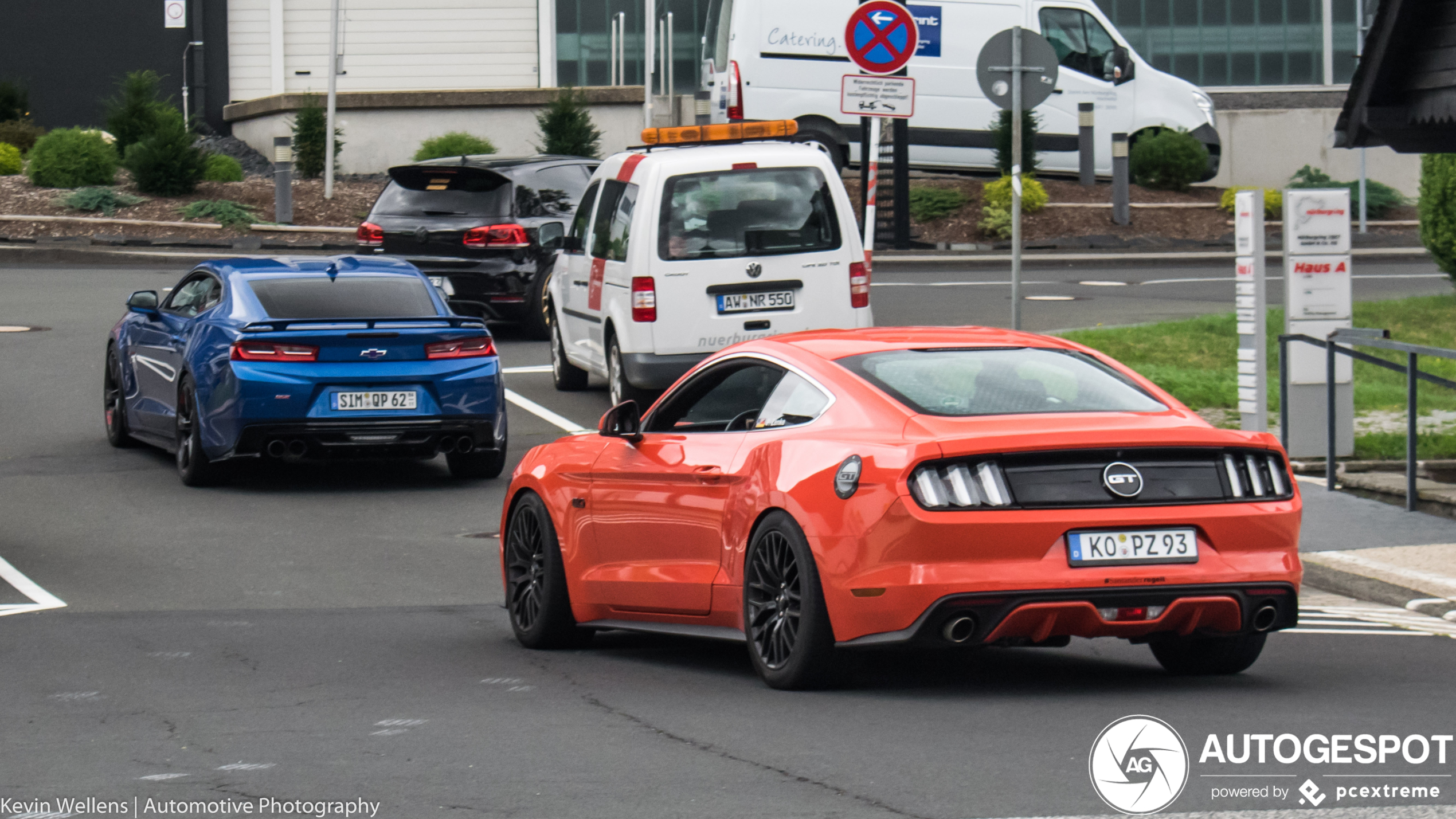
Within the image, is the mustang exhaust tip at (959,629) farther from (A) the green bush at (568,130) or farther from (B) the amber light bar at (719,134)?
(A) the green bush at (568,130)

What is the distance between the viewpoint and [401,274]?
558 inches

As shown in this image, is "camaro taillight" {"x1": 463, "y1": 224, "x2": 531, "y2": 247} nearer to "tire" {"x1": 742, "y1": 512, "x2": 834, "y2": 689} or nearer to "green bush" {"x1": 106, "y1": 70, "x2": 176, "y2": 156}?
"tire" {"x1": 742, "y1": 512, "x2": 834, "y2": 689}

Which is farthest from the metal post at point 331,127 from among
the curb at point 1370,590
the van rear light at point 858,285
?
the curb at point 1370,590

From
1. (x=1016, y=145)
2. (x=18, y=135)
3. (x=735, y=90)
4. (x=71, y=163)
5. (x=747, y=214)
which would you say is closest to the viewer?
(x=1016, y=145)

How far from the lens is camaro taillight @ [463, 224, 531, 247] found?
1956 cm

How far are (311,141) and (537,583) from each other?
90.6ft

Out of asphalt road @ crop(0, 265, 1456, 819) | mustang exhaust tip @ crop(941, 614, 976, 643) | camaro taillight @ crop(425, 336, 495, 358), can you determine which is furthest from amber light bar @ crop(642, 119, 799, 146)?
mustang exhaust tip @ crop(941, 614, 976, 643)

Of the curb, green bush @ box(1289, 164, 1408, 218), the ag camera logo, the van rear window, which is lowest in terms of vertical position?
the curb

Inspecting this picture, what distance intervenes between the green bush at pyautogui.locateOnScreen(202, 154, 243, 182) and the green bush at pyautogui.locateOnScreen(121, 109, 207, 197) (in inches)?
56.7

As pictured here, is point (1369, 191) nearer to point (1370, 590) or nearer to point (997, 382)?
point (1370, 590)

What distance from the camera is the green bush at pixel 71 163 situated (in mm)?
31812

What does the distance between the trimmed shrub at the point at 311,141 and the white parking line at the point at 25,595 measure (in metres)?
24.8

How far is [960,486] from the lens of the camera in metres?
6.71

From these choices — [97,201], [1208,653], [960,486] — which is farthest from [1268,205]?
[960,486]
